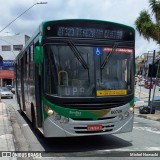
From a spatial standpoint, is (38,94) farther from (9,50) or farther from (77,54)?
(9,50)

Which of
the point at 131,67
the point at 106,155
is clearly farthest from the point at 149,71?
the point at 106,155

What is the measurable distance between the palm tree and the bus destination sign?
16.4m

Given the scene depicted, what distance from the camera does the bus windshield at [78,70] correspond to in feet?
31.9

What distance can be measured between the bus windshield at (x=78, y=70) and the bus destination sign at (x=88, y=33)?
1.01ft

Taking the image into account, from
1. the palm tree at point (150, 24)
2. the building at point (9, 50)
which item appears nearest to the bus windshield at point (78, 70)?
the palm tree at point (150, 24)

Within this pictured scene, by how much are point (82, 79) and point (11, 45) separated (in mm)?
80189

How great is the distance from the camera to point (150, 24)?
26.6 meters

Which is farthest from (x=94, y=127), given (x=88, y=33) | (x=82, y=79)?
(x=88, y=33)

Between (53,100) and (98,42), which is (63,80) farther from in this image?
(98,42)

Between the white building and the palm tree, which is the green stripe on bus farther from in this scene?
the white building

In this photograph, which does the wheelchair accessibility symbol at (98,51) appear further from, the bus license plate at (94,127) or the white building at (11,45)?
the white building at (11,45)

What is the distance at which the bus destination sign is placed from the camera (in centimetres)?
1002

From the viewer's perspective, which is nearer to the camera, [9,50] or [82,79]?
[82,79]

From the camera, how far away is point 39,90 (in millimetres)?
10617
